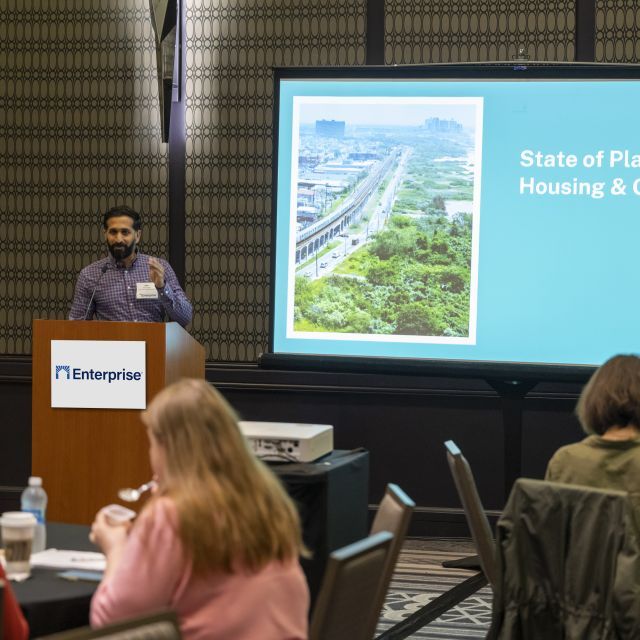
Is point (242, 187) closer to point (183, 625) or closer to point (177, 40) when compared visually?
point (177, 40)

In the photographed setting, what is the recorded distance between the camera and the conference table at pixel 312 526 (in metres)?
2.30

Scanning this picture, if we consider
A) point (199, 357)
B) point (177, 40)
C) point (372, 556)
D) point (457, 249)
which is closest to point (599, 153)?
point (457, 249)

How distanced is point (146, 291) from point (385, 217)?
1196 mm

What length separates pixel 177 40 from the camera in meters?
6.22

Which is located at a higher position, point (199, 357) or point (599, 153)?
point (599, 153)

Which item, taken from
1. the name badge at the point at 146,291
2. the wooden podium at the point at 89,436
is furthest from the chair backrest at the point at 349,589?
the name badge at the point at 146,291

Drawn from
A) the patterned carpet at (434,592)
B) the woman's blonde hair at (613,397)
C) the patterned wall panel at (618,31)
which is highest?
the patterned wall panel at (618,31)

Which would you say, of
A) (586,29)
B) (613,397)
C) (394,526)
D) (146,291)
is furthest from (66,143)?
(394,526)

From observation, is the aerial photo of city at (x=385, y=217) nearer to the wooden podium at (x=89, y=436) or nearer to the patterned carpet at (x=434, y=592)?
the wooden podium at (x=89, y=436)

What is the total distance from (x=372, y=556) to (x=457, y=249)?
312 centimetres

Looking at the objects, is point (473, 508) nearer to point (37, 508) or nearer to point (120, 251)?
point (37, 508)

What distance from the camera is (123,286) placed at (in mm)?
5570

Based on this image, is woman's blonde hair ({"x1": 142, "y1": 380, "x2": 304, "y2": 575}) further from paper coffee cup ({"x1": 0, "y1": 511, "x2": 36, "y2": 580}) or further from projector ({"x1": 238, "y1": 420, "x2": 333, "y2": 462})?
projector ({"x1": 238, "y1": 420, "x2": 333, "y2": 462})

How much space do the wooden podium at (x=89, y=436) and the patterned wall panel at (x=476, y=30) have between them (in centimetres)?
245
